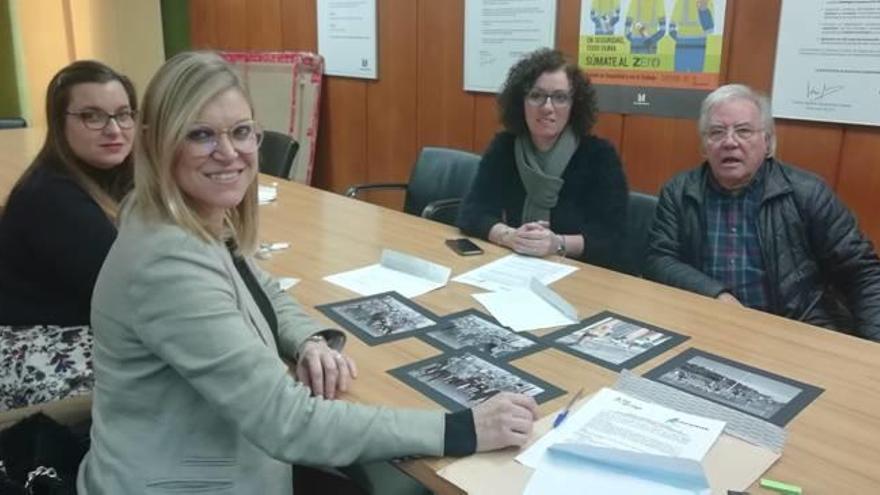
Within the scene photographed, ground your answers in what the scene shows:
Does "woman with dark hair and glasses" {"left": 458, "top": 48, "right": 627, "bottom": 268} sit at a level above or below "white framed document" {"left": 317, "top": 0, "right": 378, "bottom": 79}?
below

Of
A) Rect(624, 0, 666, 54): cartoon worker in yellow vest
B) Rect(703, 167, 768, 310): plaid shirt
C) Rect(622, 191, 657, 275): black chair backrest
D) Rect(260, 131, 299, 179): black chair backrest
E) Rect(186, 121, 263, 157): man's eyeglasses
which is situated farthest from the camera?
Rect(260, 131, 299, 179): black chair backrest

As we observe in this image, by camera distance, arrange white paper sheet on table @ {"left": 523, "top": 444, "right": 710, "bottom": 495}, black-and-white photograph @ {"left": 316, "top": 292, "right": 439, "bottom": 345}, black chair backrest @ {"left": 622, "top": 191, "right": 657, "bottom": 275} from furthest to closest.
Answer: black chair backrest @ {"left": 622, "top": 191, "right": 657, "bottom": 275}
black-and-white photograph @ {"left": 316, "top": 292, "right": 439, "bottom": 345}
white paper sheet on table @ {"left": 523, "top": 444, "right": 710, "bottom": 495}

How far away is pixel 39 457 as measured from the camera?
1246mm

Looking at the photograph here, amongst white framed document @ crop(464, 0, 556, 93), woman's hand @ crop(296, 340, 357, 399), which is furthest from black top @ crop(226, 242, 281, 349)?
white framed document @ crop(464, 0, 556, 93)

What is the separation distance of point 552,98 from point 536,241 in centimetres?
56

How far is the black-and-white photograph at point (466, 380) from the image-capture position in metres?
1.29

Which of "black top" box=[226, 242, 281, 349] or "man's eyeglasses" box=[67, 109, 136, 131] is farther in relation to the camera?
"man's eyeglasses" box=[67, 109, 136, 131]

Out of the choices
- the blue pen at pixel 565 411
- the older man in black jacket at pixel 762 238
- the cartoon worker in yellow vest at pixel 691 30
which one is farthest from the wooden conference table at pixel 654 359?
the cartoon worker in yellow vest at pixel 691 30

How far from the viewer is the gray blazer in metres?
1.05

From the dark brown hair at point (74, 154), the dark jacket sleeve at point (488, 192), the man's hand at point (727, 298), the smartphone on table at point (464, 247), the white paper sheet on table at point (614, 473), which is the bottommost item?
the man's hand at point (727, 298)

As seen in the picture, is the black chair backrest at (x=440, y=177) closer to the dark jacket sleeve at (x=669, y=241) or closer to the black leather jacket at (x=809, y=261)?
the dark jacket sleeve at (x=669, y=241)

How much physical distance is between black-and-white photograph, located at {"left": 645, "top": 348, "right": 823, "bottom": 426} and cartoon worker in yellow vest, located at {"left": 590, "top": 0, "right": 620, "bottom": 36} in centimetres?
209

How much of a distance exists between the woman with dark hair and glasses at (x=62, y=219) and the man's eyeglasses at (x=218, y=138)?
2.22 feet

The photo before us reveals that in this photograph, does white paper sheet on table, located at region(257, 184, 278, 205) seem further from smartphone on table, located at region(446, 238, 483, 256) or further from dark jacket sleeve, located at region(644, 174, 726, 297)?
dark jacket sleeve, located at region(644, 174, 726, 297)
